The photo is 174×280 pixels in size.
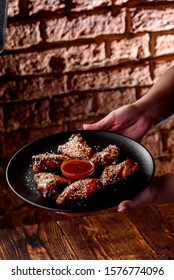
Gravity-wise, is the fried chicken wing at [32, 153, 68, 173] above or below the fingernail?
above

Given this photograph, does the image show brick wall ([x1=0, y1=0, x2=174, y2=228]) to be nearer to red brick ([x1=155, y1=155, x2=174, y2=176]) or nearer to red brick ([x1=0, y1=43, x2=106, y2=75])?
red brick ([x1=0, y1=43, x2=106, y2=75])

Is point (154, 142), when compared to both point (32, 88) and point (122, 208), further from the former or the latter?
point (122, 208)

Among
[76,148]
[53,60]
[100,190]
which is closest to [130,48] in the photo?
[53,60]

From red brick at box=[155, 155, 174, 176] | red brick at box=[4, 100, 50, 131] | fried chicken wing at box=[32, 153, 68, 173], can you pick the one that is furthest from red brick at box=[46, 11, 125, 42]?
fried chicken wing at box=[32, 153, 68, 173]

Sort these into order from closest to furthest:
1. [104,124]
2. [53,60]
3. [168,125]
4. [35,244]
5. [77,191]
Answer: [35,244], [77,191], [104,124], [53,60], [168,125]

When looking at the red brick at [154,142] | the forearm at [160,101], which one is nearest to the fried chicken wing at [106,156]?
the forearm at [160,101]

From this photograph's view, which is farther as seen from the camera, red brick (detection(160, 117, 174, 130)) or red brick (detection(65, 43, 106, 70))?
red brick (detection(160, 117, 174, 130))
